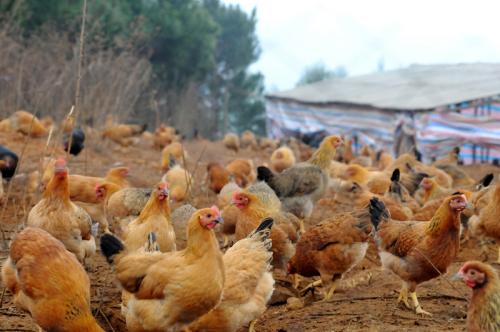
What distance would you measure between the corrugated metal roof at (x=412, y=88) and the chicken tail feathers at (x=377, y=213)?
37.7ft

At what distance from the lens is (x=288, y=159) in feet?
41.2

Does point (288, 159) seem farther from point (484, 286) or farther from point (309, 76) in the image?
point (309, 76)

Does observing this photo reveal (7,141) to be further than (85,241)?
Yes

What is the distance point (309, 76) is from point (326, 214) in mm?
36580

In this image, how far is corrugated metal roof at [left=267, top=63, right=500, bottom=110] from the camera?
18005 millimetres

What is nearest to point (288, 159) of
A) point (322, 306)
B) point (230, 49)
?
point (322, 306)

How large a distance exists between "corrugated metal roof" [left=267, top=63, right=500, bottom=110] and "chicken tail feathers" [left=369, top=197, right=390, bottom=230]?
37.7 feet

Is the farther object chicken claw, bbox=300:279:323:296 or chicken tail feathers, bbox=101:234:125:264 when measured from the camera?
chicken claw, bbox=300:279:323:296

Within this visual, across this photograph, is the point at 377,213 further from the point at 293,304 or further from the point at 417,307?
the point at 293,304

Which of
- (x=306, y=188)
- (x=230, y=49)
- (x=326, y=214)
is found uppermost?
(x=230, y=49)

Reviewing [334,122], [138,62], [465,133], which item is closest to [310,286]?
[465,133]

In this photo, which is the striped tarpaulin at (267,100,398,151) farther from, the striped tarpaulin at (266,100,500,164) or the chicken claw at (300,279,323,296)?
the chicken claw at (300,279,323,296)

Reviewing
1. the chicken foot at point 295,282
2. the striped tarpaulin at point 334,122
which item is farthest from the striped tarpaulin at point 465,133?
the chicken foot at point 295,282

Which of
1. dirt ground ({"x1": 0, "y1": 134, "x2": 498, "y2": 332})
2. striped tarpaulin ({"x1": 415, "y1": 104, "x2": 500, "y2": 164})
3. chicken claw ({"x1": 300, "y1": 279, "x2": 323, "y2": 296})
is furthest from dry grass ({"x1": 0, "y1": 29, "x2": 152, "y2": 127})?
chicken claw ({"x1": 300, "y1": 279, "x2": 323, "y2": 296})
